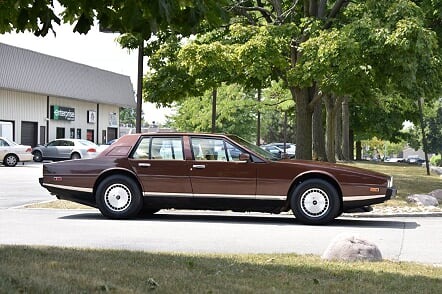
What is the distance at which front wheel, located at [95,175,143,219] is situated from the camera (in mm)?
12453

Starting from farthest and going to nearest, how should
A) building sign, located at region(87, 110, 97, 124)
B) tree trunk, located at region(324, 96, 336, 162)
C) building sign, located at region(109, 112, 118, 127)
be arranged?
building sign, located at region(109, 112, 118, 127)
building sign, located at region(87, 110, 97, 124)
tree trunk, located at region(324, 96, 336, 162)

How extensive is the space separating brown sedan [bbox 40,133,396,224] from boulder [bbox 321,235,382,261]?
3963 mm

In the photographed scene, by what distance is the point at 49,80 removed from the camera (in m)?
48.9

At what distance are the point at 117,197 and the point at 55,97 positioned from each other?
130 feet

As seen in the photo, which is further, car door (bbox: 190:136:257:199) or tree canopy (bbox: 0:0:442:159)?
tree canopy (bbox: 0:0:442:159)

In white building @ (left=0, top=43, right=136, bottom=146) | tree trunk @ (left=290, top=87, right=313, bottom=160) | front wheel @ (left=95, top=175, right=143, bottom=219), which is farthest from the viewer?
white building @ (left=0, top=43, right=136, bottom=146)

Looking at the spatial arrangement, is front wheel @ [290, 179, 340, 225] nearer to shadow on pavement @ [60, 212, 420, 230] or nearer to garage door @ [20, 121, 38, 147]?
shadow on pavement @ [60, 212, 420, 230]

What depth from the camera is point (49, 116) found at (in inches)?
1964

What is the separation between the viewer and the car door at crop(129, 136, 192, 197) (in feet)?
40.4

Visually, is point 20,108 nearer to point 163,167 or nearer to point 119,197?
point 119,197

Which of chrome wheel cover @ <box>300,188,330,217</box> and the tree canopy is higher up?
the tree canopy

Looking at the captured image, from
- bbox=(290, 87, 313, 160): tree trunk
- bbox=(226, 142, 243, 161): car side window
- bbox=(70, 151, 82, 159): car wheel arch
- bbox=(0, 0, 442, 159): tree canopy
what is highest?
bbox=(0, 0, 442, 159): tree canopy

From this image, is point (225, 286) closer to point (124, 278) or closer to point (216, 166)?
point (124, 278)

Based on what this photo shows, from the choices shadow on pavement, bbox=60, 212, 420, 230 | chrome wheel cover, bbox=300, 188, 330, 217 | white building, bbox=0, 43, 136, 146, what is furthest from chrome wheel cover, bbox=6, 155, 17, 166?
chrome wheel cover, bbox=300, 188, 330, 217
